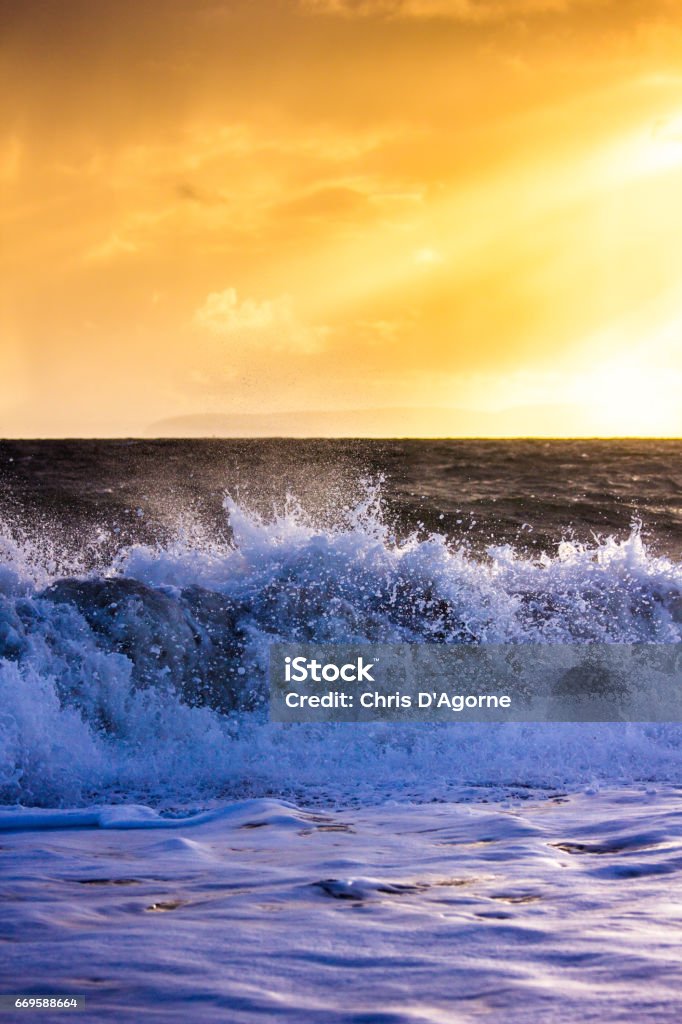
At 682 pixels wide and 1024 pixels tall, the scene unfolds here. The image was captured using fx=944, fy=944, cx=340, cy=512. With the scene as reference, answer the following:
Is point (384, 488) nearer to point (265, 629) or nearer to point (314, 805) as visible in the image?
point (265, 629)

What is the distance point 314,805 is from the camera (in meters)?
4.57

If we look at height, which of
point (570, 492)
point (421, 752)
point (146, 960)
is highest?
point (570, 492)

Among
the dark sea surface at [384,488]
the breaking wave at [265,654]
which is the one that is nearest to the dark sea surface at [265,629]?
the breaking wave at [265,654]

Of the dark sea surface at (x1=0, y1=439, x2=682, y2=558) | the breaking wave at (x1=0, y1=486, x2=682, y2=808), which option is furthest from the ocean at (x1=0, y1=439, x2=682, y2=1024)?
the dark sea surface at (x1=0, y1=439, x2=682, y2=558)

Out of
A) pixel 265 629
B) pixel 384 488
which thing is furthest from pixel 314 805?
pixel 384 488

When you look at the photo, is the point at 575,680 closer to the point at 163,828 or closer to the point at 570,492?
the point at 163,828

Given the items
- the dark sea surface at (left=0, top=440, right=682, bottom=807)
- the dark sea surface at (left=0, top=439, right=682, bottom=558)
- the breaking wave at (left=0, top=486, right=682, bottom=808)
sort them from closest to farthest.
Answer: the breaking wave at (left=0, top=486, right=682, bottom=808), the dark sea surface at (left=0, top=440, right=682, bottom=807), the dark sea surface at (left=0, top=439, right=682, bottom=558)

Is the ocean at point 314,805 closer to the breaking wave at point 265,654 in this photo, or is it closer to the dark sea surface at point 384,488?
the breaking wave at point 265,654

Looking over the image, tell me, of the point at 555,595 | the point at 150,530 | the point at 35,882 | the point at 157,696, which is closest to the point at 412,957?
the point at 35,882

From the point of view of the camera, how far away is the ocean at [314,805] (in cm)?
225

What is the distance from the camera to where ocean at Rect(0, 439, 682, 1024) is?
2248mm

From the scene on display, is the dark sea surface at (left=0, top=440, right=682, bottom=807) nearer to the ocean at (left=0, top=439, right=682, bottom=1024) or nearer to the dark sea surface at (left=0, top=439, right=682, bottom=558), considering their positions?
the ocean at (left=0, top=439, right=682, bottom=1024)

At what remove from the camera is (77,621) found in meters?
6.92

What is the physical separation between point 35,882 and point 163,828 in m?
1.00
